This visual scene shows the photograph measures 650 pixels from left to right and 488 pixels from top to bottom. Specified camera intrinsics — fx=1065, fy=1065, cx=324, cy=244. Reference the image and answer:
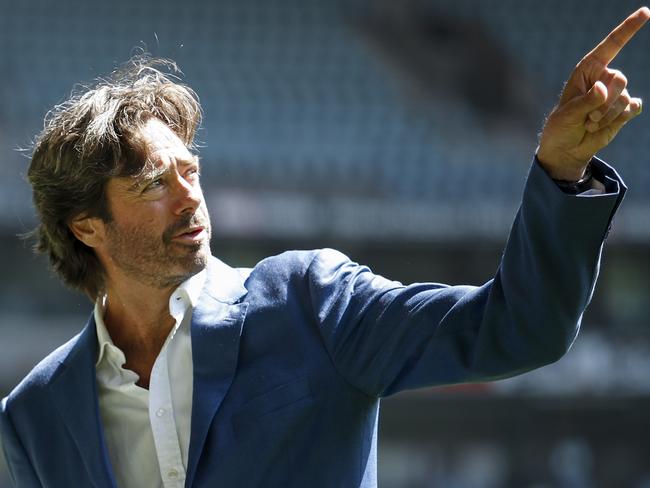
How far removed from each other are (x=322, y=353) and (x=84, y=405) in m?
0.45

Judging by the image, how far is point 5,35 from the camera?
11.4 metres

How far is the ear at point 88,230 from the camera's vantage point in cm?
198

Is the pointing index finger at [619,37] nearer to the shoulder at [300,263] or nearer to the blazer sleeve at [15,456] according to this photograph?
the shoulder at [300,263]

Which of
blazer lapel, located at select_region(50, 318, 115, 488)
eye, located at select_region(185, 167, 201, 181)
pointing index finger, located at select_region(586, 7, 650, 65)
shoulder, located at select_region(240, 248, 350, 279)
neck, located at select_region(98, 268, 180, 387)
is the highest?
pointing index finger, located at select_region(586, 7, 650, 65)

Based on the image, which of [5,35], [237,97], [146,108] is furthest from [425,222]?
[146,108]

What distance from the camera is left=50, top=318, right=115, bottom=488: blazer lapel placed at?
1749 mm

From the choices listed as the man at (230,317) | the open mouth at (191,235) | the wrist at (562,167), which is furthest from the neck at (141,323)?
the wrist at (562,167)

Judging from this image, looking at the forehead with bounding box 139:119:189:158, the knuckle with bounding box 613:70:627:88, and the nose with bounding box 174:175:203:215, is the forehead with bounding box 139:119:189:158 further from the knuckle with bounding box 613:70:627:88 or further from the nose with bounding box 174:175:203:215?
the knuckle with bounding box 613:70:627:88

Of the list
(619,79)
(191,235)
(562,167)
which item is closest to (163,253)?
(191,235)

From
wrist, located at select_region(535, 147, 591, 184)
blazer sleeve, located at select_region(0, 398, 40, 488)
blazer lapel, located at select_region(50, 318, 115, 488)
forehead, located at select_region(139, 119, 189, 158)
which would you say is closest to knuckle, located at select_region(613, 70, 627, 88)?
wrist, located at select_region(535, 147, 591, 184)

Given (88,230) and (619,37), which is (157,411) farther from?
(619,37)

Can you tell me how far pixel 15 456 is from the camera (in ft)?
6.19

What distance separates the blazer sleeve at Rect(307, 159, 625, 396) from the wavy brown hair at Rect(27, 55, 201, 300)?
0.44 m

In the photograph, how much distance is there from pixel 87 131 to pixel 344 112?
9893mm
